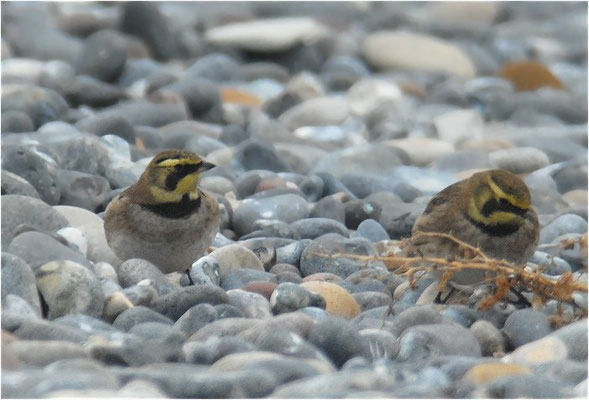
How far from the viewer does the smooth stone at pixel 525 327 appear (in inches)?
220

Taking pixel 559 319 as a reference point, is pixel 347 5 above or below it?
below

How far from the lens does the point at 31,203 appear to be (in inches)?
275

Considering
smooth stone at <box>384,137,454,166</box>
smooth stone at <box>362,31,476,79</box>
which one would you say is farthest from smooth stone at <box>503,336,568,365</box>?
smooth stone at <box>362,31,476,79</box>

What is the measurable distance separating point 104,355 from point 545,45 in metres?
14.0

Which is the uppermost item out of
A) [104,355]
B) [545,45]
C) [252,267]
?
[104,355]

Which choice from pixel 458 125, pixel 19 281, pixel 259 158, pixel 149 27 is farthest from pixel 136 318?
pixel 149 27

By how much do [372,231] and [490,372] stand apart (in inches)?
126

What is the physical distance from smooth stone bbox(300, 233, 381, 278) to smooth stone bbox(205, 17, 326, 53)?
8.25 metres

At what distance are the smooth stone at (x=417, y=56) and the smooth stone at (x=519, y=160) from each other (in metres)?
4.81

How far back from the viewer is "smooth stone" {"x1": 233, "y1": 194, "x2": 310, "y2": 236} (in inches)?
314

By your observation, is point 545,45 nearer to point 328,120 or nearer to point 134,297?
point 328,120

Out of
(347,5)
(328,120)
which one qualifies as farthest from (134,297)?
(347,5)

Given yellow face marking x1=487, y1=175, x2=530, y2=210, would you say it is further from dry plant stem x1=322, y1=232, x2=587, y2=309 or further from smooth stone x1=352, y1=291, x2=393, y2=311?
smooth stone x1=352, y1=291, x2=393, y2=311

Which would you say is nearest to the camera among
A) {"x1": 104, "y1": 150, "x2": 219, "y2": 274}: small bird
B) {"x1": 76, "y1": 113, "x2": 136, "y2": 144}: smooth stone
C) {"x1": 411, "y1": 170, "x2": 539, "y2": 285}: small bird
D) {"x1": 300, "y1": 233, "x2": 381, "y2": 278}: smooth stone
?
{"x1": 411, "y1": 170, "x2": 539, "y2": 285}: small bird
